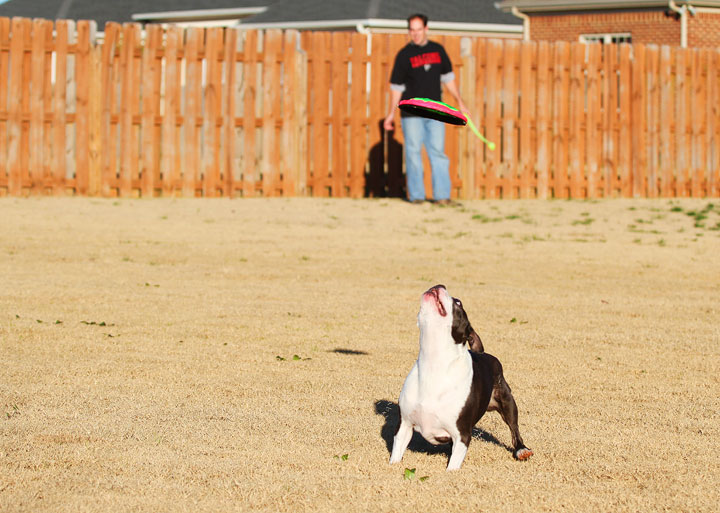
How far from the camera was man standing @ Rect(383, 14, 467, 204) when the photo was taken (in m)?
13.2

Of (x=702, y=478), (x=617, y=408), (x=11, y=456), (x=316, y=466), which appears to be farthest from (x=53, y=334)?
(x=702, y=478)

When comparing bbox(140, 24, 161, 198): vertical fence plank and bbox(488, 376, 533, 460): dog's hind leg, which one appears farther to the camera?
bbox(140, 24, 161, 198): vertical fence plank

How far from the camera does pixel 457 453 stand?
4.06 meters

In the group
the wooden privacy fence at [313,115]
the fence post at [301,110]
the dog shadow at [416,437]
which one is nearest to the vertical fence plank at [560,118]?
the wooden privacy fence at [313,115]

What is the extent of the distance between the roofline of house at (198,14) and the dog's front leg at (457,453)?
26.9 m

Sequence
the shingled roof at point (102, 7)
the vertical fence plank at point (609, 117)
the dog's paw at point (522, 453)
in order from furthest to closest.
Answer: the shingled roof at point (102, 7) → the vertical fence plank at point (609, 117) → the dog's paw at point (522, 453)

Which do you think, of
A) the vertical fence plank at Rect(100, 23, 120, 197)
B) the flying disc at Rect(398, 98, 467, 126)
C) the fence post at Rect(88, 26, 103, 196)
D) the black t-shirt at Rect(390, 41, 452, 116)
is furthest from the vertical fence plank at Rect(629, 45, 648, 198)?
the flying disc at Rect(398, 98, 467, 126)

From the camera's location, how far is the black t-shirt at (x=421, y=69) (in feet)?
43.3

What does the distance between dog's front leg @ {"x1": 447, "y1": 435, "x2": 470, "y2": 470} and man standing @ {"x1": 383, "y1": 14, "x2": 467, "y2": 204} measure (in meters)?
9.19

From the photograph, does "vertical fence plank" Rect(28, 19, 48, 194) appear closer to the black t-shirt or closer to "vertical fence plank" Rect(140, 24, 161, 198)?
"vertical fence plank" Rect(140, 24, 161, 198)

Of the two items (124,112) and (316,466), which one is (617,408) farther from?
(124,112)

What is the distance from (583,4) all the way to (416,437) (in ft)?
76.8

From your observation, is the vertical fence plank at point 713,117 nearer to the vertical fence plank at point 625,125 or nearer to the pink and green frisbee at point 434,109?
the vertical fence plank at point 625,125

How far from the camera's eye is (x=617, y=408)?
5.18 metres
